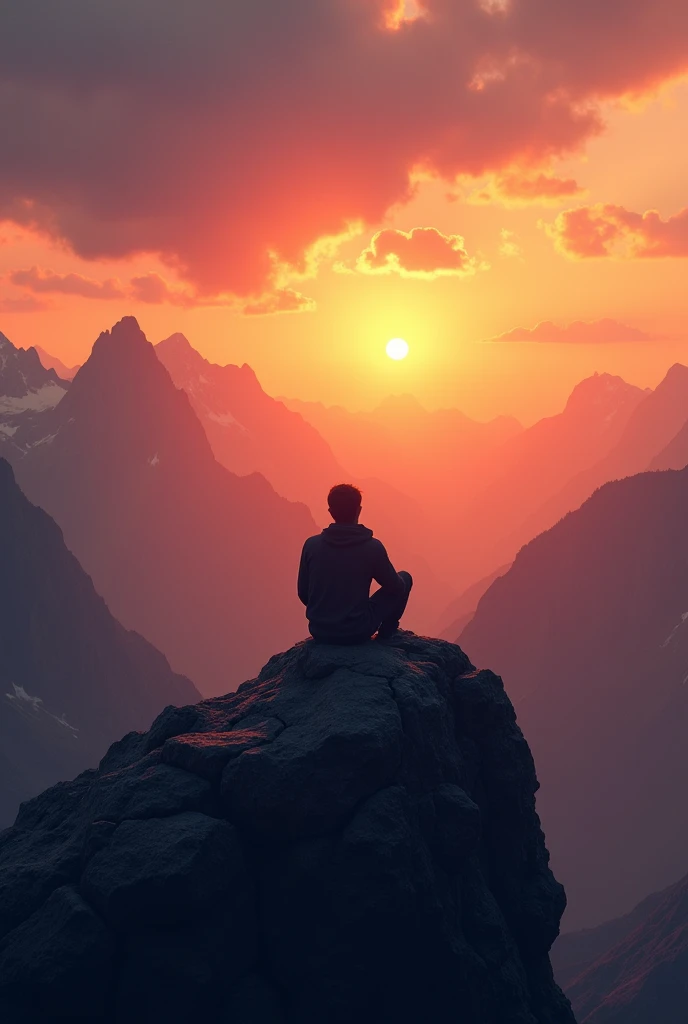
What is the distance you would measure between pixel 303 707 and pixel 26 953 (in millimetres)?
4787

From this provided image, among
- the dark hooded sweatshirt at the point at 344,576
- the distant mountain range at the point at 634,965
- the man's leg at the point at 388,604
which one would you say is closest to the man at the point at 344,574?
the dark hooded sweatshirt at the point at 344,576

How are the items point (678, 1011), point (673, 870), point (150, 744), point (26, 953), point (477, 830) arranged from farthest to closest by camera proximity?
point (673, 870) < point (678, 1011) < point (150, 744) < point (477, 830) < point (26, 953)

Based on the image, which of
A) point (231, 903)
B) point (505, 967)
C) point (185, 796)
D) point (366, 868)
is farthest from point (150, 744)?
point (505, 967)

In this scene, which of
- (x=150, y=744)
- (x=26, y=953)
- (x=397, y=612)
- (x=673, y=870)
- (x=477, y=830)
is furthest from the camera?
(x=673, y=870)

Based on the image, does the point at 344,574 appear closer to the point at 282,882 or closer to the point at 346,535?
the point at 346,535

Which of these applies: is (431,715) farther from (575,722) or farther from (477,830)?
(575,722)

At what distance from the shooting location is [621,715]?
584ft

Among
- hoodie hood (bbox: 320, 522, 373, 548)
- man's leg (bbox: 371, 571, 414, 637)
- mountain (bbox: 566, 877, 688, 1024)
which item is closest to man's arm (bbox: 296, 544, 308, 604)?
hoodie hood (bbox: 320, 522, 373, 548)

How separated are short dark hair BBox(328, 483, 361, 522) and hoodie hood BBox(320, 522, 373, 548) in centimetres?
21

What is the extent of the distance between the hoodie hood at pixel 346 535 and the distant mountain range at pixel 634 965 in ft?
314

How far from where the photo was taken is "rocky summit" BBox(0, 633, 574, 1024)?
425 inches

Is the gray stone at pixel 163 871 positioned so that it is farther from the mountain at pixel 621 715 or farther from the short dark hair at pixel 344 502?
the mountain at pixel 621 715

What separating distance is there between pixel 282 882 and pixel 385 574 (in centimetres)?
513

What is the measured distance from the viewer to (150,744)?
46.4 ft
